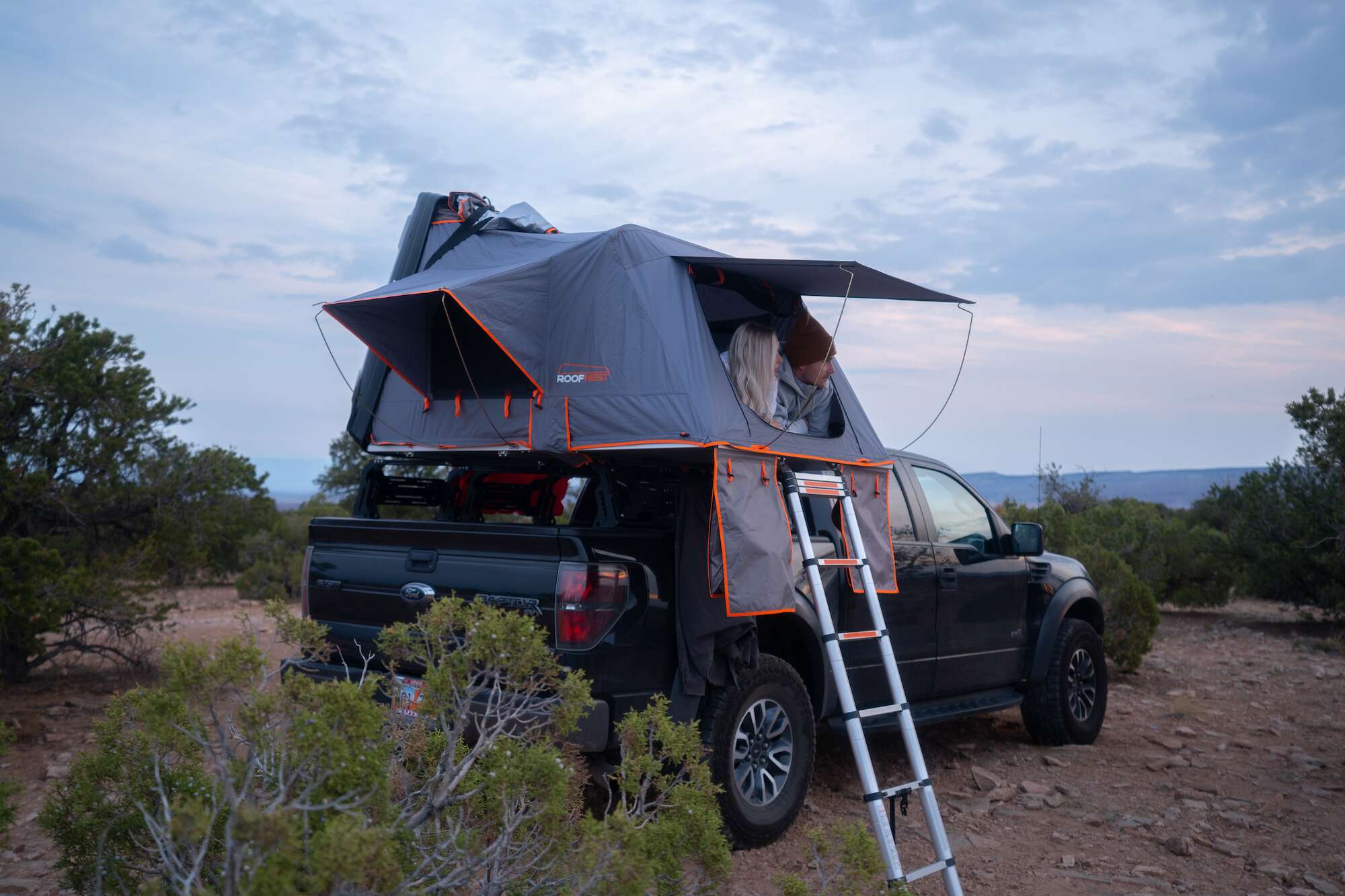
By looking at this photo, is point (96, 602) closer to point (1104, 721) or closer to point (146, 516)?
point (146, 516)

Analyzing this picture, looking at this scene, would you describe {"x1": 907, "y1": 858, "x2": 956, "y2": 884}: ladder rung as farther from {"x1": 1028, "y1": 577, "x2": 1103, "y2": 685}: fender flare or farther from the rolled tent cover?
{"x1": 1028, "y1": 577, "x2": 1103, "y2": 685}: fender flare

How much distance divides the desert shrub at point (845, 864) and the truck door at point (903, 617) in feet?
7.60

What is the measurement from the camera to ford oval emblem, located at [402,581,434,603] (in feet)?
15.3

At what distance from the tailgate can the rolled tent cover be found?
0.59 meters

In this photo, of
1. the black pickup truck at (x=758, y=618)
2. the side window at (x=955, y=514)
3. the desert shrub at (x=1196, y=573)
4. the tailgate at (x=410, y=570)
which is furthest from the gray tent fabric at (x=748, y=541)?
the desert shrub at (x=1196, y=573)

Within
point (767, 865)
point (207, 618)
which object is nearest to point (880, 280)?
point (767, 865)

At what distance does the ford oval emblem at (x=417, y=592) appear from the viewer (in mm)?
4656

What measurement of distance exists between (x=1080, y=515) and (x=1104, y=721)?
24.9ft

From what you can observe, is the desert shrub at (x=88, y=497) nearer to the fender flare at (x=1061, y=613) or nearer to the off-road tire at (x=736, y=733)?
the off-road tire at (x=736, y=733)

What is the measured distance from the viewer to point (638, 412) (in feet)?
15.7

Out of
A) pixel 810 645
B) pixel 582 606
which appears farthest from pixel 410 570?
pixel 810 645

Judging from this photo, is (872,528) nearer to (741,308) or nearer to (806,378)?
(806,378)

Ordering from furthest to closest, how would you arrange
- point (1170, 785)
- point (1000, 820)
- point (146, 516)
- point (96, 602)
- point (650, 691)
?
point (146, 516) < point (96, 602) < point (1170, 785) < point (1000, 820) < point (650, 691)

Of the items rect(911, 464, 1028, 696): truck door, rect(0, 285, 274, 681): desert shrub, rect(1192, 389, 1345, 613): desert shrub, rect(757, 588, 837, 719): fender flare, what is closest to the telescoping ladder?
rect(757, 588, 837, 719): fender flare
